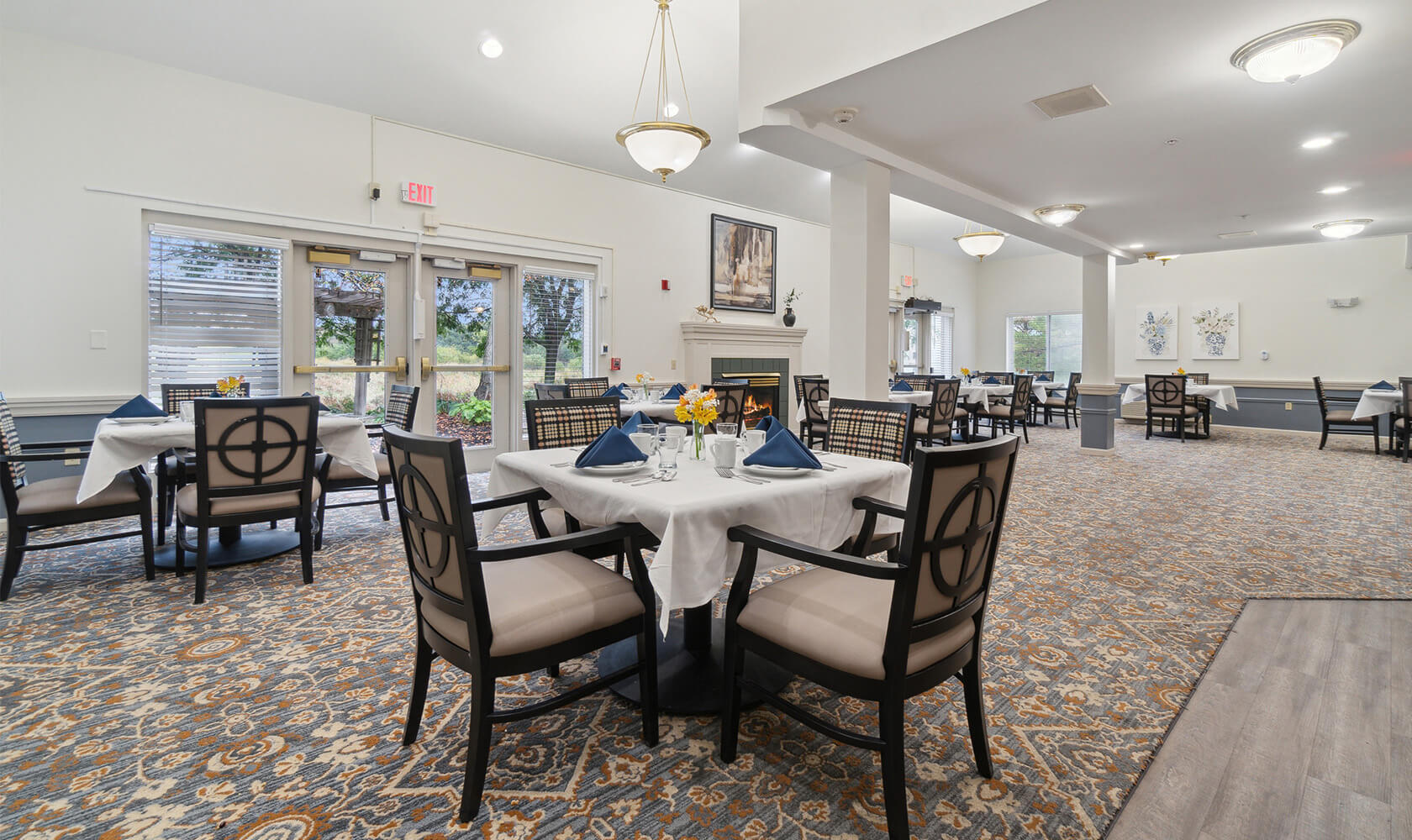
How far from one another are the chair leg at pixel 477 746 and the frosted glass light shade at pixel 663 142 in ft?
12.0

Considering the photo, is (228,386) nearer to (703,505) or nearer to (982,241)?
(703,505)

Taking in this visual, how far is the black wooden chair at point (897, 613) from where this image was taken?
1.38 meters

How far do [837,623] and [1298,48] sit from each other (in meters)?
3.58

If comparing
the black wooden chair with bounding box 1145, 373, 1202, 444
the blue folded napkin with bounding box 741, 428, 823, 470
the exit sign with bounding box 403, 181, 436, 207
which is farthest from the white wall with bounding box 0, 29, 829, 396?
the black wooden chair with bounding box 1145, 373, 1202, 444

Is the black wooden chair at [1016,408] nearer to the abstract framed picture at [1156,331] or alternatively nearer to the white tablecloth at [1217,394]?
the white tablecloth at [1217,394]

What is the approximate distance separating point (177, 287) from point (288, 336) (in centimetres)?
78

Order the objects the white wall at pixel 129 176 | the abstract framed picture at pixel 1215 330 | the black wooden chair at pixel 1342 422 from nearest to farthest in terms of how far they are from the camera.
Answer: the white wall at pixel 129 176 < the black wooden chair at pixel 1342 422 < the abstract framed picture at pixel 1215 330

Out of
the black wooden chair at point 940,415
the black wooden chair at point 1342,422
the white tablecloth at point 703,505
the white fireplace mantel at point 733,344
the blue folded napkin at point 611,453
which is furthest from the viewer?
the white fireplace mantel at point 733,344

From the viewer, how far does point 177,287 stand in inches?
188

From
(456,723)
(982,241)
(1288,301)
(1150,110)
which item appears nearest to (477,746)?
(456,723)

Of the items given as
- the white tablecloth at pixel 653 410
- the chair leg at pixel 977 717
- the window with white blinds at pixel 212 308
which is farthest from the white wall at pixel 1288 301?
the window with white blinds at pixel 212 308

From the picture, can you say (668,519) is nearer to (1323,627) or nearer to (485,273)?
(1323,627)

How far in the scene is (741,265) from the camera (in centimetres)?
843

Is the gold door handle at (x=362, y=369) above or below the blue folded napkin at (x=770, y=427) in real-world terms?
above
